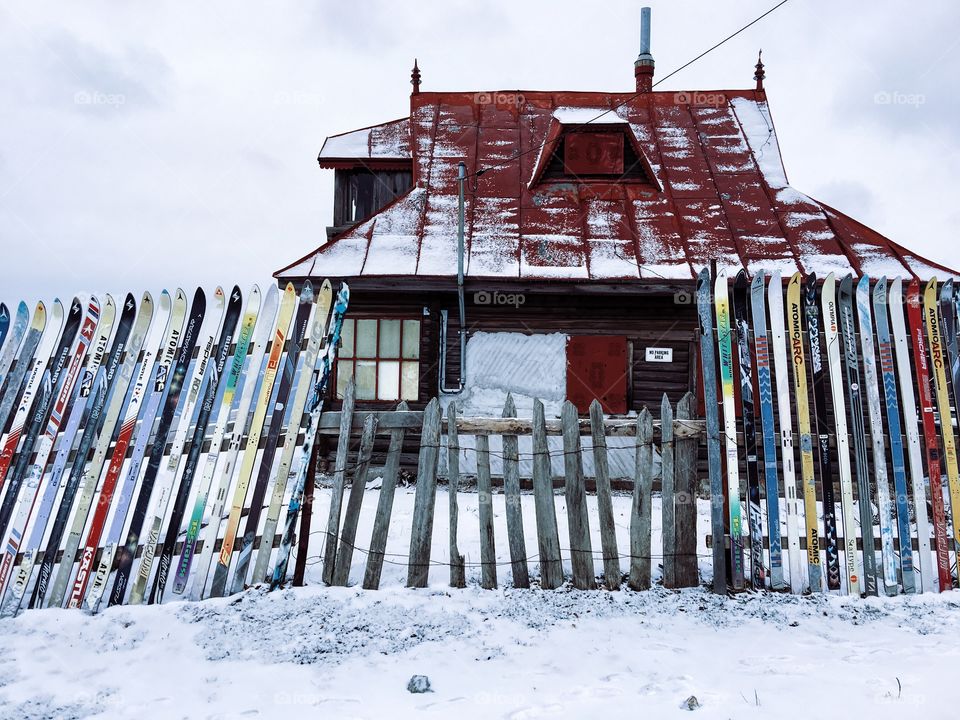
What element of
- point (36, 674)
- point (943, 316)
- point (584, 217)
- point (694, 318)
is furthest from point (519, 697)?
point (584, 217)

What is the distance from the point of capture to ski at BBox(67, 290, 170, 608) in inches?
166

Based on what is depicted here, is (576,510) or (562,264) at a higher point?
(562,264)

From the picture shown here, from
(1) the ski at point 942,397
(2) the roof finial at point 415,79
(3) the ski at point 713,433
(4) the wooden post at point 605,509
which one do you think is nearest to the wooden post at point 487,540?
(4) the wooden post at point 605,509

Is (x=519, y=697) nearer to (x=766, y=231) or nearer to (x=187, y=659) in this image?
(x=187, y=659)

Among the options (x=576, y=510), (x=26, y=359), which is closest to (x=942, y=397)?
(x=576, y=510)

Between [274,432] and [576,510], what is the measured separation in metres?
2.16

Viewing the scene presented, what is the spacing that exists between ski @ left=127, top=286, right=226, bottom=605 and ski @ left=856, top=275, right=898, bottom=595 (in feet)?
14.9

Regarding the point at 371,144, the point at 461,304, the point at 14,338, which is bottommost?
the point at 14,338

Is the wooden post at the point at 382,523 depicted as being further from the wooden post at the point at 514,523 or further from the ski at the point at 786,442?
the ski at the point at 786,442

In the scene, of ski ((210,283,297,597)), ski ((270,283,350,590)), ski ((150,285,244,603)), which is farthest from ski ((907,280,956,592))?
ski ((150,285,244,603))

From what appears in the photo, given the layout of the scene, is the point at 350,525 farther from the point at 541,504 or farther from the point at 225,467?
the point at 541,504

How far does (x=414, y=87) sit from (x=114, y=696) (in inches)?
463

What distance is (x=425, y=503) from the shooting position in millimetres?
4410

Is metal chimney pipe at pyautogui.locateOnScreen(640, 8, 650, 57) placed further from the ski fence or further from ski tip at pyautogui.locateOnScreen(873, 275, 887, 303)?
the ski fence
